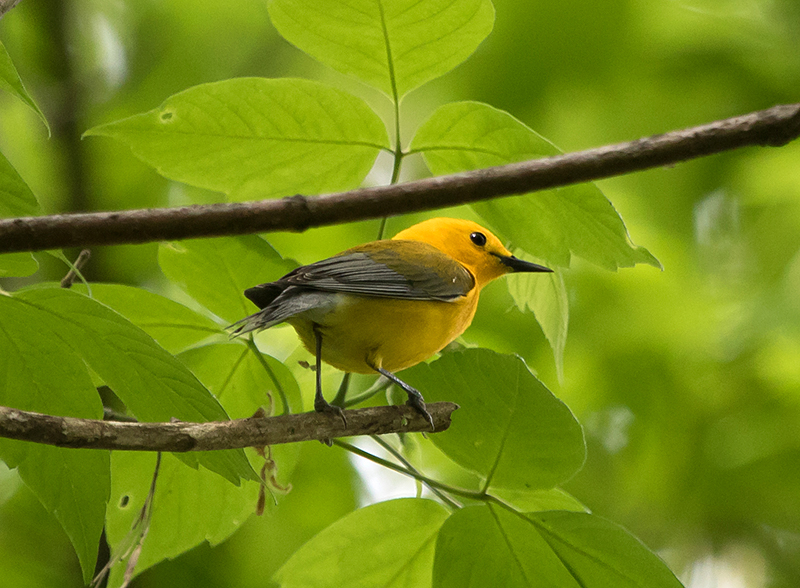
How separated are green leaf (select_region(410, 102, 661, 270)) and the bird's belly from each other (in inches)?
15.7

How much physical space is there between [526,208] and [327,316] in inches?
22.4

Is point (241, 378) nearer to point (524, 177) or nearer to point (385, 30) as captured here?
point (385, 30)

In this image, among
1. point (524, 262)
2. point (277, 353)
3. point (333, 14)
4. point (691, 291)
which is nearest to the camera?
point (333, 14)

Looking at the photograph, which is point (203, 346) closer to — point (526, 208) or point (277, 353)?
point (526, 208)

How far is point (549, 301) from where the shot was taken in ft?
6.69

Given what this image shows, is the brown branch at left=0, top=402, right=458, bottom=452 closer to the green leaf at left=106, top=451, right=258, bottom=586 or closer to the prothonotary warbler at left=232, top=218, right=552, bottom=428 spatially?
the prothonotary warbler at left=232, top=218, right=552, bottom=428

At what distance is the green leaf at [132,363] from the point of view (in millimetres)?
1442

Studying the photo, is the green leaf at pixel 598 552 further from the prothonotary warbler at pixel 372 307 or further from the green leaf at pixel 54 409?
the green leaf at pixel 54 409

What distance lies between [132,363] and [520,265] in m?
1.21

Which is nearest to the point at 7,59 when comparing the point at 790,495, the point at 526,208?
the point at 526,208

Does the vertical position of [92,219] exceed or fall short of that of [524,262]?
it falls short

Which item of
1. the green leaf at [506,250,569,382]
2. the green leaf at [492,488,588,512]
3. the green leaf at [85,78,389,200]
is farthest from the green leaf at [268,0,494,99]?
the green leaf at [492,488,588,512]

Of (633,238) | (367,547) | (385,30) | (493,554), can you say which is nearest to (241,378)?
(367,547)

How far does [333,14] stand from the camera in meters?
1.75
